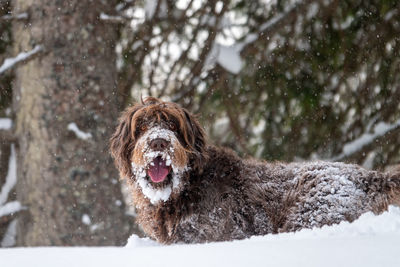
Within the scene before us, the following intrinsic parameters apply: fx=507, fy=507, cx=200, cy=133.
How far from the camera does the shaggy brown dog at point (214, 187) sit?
4520 millimetres

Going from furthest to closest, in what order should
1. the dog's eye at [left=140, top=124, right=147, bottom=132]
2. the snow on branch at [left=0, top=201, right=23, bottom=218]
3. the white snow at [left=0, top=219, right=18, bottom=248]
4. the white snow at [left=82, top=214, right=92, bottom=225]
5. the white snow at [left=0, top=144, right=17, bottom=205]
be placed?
the white snow at [left=0, top=219, right=18, bottom=248]
the white snow at [left=0, top=144, right=17, bottom=205]
the snow on branch at [left=0, top=201, right=23, bottom=218]
the white snow at [left=82, top=214, right=92, bottom=225]
the dog's eye at [left=140, top=124, right=147, bottom=132]

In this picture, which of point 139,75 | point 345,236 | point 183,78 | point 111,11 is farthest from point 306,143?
point 345,236

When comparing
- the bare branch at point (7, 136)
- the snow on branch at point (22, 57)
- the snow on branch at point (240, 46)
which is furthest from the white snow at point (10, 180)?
the snow on branch at point (240, 46)

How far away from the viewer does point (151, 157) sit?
14.8ft

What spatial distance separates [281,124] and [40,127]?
12.4 feet

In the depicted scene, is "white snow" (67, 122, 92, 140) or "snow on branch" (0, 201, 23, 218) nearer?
"white snow" (67, 122, 92, 140)

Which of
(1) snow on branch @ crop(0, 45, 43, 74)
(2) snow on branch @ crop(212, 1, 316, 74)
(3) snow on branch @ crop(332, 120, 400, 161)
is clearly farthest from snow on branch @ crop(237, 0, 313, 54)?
(1) snow on branch @ crop(0, 45, 43, 74)

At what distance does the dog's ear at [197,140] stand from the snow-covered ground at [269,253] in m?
1.53

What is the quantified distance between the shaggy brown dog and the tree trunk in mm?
2605

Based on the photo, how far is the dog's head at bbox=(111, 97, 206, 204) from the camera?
453 cm

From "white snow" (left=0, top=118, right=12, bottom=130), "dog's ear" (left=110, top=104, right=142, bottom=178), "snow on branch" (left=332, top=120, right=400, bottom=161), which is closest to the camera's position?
"dog's ear" (left=110, top=104, right=142, bottom=178)

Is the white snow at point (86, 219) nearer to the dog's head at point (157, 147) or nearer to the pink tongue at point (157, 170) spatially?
the dog's head at point (157, 147)

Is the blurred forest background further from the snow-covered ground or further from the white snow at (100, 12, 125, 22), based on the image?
the snow-covered ground

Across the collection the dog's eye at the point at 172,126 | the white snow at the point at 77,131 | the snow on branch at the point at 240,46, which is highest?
the snow on branch at the point at 240,46
